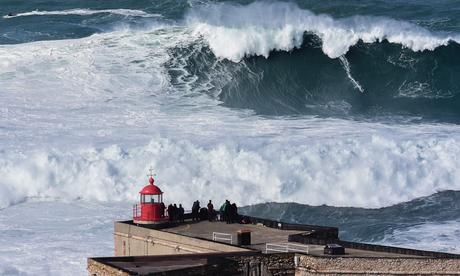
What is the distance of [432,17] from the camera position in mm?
62531

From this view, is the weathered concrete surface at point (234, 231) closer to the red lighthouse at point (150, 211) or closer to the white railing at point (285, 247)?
the red lighthouse at point (150, 211)

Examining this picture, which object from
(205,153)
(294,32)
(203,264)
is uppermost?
(294,32)

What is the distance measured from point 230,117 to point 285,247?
23.6 metres

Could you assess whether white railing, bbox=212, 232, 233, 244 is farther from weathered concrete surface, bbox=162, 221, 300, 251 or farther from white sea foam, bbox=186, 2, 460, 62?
white sea foam, bbox=186, 2, 460, 62

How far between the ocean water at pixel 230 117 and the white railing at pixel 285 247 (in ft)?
25.3

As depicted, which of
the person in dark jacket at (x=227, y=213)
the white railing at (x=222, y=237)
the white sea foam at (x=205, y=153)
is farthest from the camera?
the white sea foam at (x=205, y=153)

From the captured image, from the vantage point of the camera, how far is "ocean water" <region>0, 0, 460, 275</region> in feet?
120

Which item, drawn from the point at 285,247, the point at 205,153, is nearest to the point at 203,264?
the point at 285,247

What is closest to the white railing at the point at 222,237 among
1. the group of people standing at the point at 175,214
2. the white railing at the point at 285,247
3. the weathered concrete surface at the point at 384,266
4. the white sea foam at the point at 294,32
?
the white railing at the point at 285,247

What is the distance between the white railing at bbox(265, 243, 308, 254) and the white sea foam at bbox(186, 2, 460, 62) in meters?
31.1

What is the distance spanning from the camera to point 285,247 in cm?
2334

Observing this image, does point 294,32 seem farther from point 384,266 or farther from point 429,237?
point 384,266

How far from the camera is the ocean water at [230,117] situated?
36656mm

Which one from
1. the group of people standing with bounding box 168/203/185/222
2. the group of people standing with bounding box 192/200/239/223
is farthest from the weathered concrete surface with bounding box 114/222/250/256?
the group of people standing with bounding box 192/200/239/223
